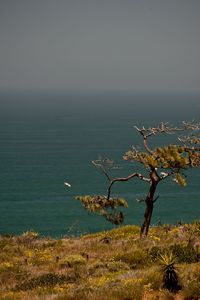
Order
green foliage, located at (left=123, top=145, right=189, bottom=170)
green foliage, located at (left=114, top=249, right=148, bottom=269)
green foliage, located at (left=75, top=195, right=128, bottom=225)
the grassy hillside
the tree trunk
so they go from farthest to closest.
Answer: the tree trunk, green foliage, located at (left=75, top=195, right=128, bottom=225), green foliage, located at (left=123, top=145, right=189, bottom=170), green foliage, located at (left=114, top=249, right=148, bottom=269), the grassy hillside

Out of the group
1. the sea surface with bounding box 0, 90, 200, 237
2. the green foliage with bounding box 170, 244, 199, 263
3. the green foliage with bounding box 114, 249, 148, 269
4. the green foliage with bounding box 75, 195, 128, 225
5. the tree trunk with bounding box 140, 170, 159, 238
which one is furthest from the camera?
the sea surface with bounding box 0, 90, 200, 237

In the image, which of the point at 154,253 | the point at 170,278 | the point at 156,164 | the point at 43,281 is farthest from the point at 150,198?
the point at 170,278

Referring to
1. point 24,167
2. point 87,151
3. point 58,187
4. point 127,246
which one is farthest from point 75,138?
point 127,246

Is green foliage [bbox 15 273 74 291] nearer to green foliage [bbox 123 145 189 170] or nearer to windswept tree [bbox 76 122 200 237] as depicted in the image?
windswept tree [bbox 76 122 200 237]

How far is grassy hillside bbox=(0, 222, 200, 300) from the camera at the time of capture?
11391 millimetres

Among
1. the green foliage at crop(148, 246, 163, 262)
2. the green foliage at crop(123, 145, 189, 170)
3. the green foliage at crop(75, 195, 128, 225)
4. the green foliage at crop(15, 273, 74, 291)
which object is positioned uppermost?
the green foliage at crop(123, 145, 189, 170)

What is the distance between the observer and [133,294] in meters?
11.1

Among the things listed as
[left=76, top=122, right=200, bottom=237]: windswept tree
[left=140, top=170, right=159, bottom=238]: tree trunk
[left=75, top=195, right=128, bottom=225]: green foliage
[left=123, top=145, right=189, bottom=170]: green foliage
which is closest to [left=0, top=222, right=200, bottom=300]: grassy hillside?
[left=140, top=170, right=159, bottom=238]: tree trunk

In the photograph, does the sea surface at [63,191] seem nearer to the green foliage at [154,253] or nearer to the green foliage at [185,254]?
the green foliage at [154,253]

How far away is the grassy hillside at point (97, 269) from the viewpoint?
11.4 metres

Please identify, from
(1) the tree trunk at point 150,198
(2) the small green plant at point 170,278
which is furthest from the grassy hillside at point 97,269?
(1) the tree trunk at point 150,198

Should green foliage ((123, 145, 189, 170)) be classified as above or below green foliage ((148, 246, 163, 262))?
above

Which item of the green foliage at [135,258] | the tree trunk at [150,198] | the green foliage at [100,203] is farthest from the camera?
the tree trunk at [150,198]

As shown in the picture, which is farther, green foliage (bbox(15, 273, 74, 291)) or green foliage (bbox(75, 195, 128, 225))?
green foliage (bbox(75, 195, 128, 225))
